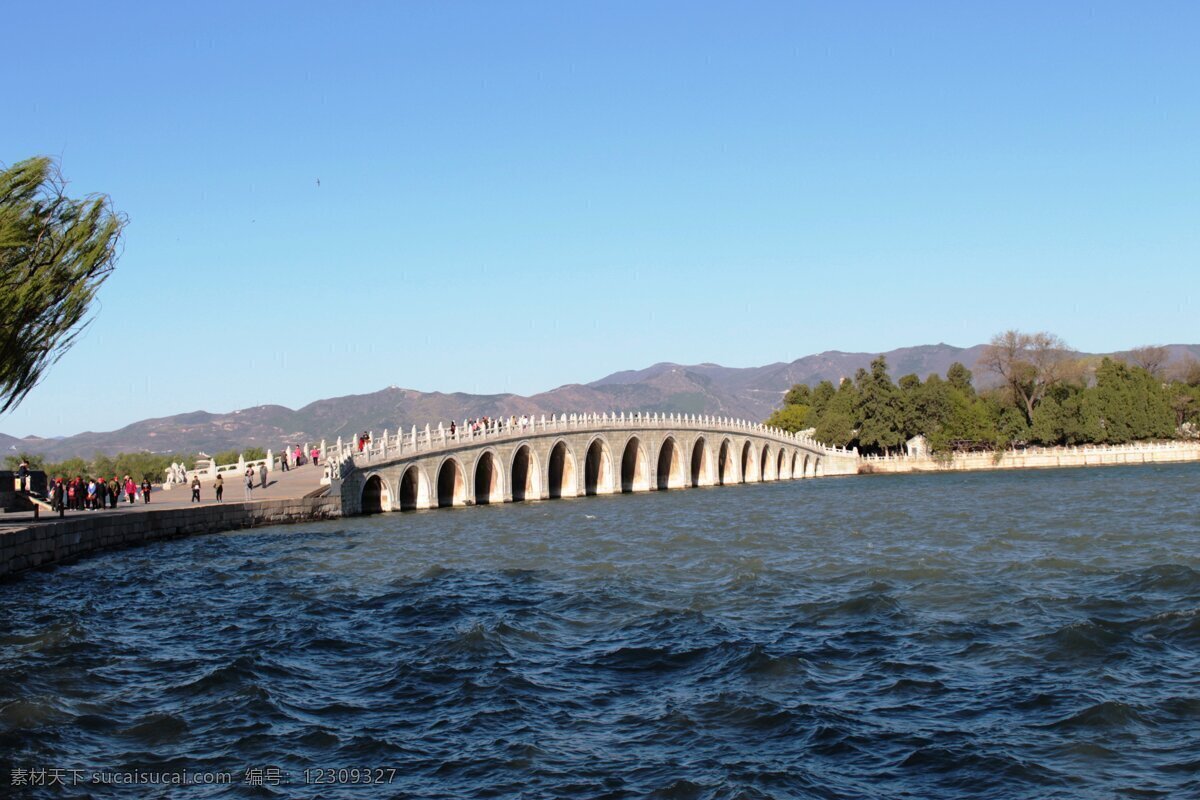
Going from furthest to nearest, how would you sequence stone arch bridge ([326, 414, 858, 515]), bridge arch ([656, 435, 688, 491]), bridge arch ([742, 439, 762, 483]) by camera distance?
1. bridge arch ([742, 439, 762, 483])
2. bridge arch ([656, 435, 688, 491])
3. stone arch bridge ([326, 414, 858, 515])

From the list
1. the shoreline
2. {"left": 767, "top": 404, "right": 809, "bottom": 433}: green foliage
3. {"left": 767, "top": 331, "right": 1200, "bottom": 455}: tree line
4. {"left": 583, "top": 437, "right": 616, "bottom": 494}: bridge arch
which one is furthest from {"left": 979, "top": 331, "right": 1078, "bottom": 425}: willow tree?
the shoreline

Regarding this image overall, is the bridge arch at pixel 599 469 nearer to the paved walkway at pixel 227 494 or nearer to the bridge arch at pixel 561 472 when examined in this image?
the bridge arch at pixel 561 472

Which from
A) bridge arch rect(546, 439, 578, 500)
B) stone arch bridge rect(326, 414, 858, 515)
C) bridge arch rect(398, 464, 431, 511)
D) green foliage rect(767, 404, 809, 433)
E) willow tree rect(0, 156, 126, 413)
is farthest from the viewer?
green foliage rect(767, 404, 809, 433)

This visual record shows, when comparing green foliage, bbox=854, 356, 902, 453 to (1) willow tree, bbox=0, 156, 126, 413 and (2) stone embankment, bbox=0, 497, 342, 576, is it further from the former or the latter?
(1) willow tree, bbox=0, 156, 126, 413

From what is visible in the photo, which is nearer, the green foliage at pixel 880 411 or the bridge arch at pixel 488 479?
the bridge arch at pixel 488 479

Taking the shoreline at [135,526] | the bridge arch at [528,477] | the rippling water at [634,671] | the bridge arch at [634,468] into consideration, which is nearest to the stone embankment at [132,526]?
the shoreline at [135,526]

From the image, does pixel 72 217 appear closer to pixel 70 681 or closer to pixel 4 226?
pixel 4 226

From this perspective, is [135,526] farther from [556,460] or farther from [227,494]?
[556,460]

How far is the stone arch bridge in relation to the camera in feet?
153

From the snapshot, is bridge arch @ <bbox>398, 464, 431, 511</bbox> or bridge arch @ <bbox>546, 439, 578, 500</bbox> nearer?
bridge arch @ <bbox>398, 464, 431, 511</bbox>

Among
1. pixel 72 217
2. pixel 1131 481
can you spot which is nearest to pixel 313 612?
pixel 72 217

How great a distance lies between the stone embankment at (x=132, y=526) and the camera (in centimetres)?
2455

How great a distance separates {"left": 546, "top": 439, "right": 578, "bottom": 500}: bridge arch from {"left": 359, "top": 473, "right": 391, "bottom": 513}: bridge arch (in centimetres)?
1444

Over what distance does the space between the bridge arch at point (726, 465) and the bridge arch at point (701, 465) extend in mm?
1329
